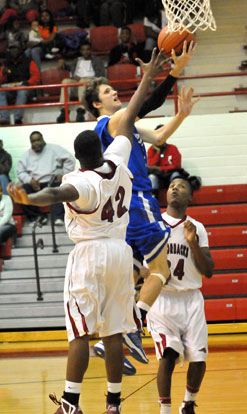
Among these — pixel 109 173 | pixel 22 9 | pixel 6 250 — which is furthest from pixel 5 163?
pixel 109 173

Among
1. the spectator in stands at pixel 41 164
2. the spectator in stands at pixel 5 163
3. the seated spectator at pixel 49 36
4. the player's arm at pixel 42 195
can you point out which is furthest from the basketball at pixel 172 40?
the seated spectator at pixel 49 36

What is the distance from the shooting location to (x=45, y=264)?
450 inches

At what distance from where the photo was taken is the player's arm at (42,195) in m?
4.02

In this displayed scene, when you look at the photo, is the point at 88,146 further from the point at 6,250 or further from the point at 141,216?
the point at 6,250

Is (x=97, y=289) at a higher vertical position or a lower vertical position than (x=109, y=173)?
lower

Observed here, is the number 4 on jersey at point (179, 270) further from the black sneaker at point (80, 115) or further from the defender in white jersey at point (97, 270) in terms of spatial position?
the black sneaker at point (80, 115)

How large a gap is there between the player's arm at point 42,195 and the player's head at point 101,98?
1.51 meters

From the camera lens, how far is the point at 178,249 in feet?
20.0

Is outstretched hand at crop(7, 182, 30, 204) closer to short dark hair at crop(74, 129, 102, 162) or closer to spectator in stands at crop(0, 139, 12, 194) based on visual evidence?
short dark hair at crop(74, 129, 102, 162)

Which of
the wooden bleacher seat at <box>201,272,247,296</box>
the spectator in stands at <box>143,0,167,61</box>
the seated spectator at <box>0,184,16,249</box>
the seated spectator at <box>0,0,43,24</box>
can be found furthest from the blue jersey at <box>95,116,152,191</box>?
the seated spectator at <box>0,0,43,24</box>

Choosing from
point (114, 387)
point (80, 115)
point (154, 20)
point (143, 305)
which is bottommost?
point (114, 387)

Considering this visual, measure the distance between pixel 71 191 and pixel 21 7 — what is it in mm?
13118

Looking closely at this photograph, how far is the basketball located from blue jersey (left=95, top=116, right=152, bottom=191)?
76 centimetres

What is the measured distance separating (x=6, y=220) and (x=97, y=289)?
688cm
